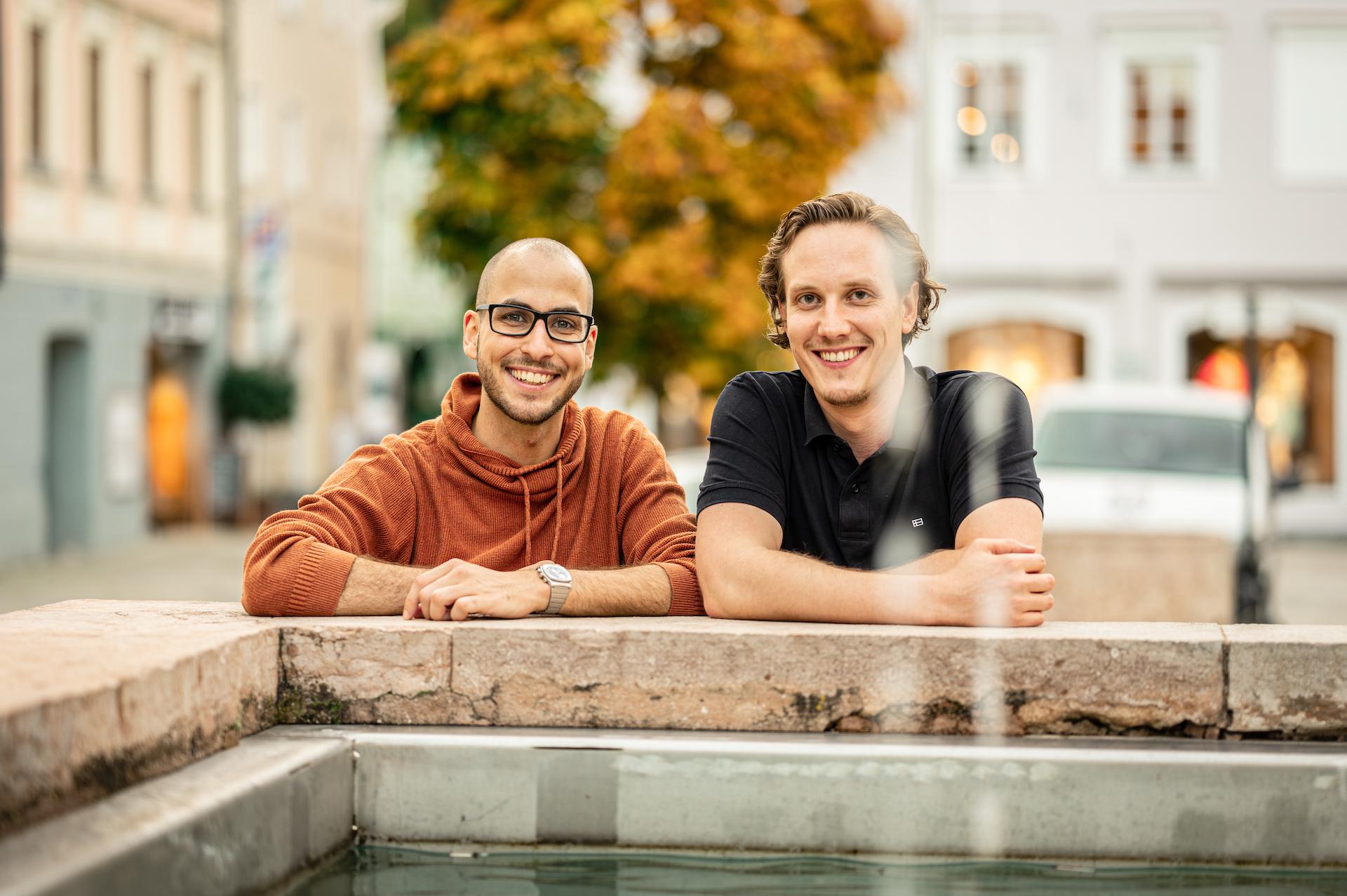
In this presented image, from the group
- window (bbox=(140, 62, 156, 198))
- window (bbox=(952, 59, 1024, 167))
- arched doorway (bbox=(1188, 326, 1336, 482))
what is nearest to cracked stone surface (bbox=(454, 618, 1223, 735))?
window (bbox=(140, 62, 156, 198))

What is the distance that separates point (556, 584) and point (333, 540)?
22.3 inches

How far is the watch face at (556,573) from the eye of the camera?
4.47 m

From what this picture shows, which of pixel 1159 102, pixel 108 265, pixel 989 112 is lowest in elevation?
pixel 108 265

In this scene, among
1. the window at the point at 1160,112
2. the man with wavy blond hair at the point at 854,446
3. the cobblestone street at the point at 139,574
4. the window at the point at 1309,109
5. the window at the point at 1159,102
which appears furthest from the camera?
the window at the point at 1309,109

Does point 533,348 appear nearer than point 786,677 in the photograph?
No

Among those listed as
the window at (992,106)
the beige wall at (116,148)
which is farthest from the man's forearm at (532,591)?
the window at (992,106)

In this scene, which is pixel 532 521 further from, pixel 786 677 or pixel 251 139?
pixel 251 139

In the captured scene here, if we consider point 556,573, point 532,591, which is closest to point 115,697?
point 532,591

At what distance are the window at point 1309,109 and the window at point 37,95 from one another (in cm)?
1791

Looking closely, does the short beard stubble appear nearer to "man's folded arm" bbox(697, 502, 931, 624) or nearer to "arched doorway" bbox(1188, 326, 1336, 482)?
"man's folded arm" bbox(697, 502, 931, 624)

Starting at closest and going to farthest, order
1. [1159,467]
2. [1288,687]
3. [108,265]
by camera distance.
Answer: [1288,687] < [1159,467] < [108,265]

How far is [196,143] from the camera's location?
28.4 metres

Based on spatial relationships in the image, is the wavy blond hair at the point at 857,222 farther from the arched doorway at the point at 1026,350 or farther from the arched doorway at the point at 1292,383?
the arched doorway at the point at 1292,383

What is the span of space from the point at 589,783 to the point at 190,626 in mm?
872
